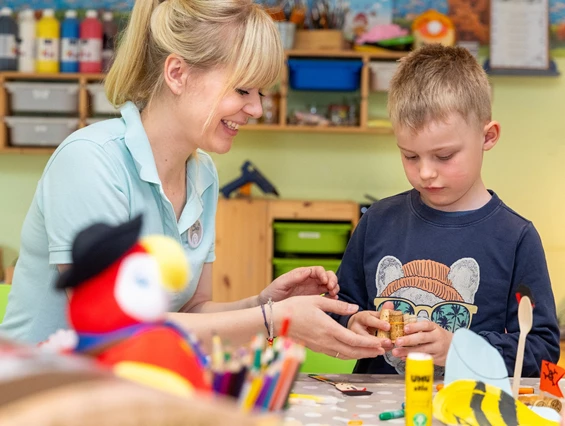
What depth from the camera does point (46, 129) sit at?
3.91 metres

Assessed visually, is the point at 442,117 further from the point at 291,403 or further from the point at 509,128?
the point at 509,128

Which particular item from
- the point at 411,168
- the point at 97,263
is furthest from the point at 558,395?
the point at 97,263

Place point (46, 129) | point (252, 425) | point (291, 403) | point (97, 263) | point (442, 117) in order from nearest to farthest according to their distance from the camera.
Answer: point (252, 425), point (97, 263), point (291, 403), point (442, 117), point (46, 129)

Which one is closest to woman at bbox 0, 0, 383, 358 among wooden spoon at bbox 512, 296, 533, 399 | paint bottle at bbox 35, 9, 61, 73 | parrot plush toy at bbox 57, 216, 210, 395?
wooden spoon at bbox 512, 296, 533, 399

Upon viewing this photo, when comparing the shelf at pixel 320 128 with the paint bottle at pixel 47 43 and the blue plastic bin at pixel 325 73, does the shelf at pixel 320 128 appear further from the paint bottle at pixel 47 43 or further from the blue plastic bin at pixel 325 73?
the paint bottle at pixel 47 43

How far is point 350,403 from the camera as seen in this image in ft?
3.65

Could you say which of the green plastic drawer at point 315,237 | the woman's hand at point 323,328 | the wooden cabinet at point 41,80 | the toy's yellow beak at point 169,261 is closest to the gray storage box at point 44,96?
the wooden cabinet at point 41,80

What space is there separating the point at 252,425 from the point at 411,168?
1034 mm

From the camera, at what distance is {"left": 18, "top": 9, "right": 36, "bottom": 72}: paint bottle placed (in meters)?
3.84

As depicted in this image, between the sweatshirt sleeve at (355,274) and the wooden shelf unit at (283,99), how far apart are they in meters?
2.24

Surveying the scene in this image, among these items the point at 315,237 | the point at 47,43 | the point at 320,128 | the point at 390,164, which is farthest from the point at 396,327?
the point at 47,43

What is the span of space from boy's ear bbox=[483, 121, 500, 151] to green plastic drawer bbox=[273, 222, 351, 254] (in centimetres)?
219

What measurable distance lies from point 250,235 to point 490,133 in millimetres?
2378

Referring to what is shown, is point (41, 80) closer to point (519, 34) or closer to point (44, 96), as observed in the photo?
point (44, 96)
